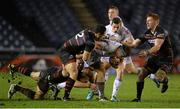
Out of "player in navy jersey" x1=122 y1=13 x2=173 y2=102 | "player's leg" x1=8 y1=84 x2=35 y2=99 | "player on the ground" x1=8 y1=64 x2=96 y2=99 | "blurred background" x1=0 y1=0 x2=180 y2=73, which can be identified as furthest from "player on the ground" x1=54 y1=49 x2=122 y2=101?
"blurred background" x1=0 y1=0 x2=180 y2=73

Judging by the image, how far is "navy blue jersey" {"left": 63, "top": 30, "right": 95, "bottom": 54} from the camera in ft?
41.2

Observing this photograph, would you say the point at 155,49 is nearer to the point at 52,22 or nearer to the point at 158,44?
the point at 158,44

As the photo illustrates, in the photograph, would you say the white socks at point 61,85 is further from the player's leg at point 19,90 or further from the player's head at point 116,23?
the player's head at point 116,23

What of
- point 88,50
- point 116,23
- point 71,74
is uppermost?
point 116,23

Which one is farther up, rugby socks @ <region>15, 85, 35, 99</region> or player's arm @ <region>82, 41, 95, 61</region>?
player's arm @ <region>82, 41, 95, 61</region>

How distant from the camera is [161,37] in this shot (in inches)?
510

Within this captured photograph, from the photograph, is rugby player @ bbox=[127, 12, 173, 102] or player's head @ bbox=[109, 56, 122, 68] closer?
rugby player @ bbox=[127, 12, 173, 102]

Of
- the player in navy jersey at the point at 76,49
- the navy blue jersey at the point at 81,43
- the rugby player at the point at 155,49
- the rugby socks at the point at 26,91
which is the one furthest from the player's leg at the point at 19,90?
the rugby player at the point at 155,49

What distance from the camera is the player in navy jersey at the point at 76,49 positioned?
41.2ft

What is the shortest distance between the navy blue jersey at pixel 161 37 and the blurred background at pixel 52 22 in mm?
12462

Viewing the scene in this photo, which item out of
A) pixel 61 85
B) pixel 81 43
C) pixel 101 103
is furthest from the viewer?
pixel 61 85

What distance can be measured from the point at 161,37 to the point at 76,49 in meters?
1.73

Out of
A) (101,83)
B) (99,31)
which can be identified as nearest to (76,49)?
(99,31)

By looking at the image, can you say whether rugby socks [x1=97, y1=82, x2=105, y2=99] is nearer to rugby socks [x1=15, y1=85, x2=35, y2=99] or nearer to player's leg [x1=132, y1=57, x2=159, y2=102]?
player's leg [x1=132, y1=57, x2=159, y2=102]
